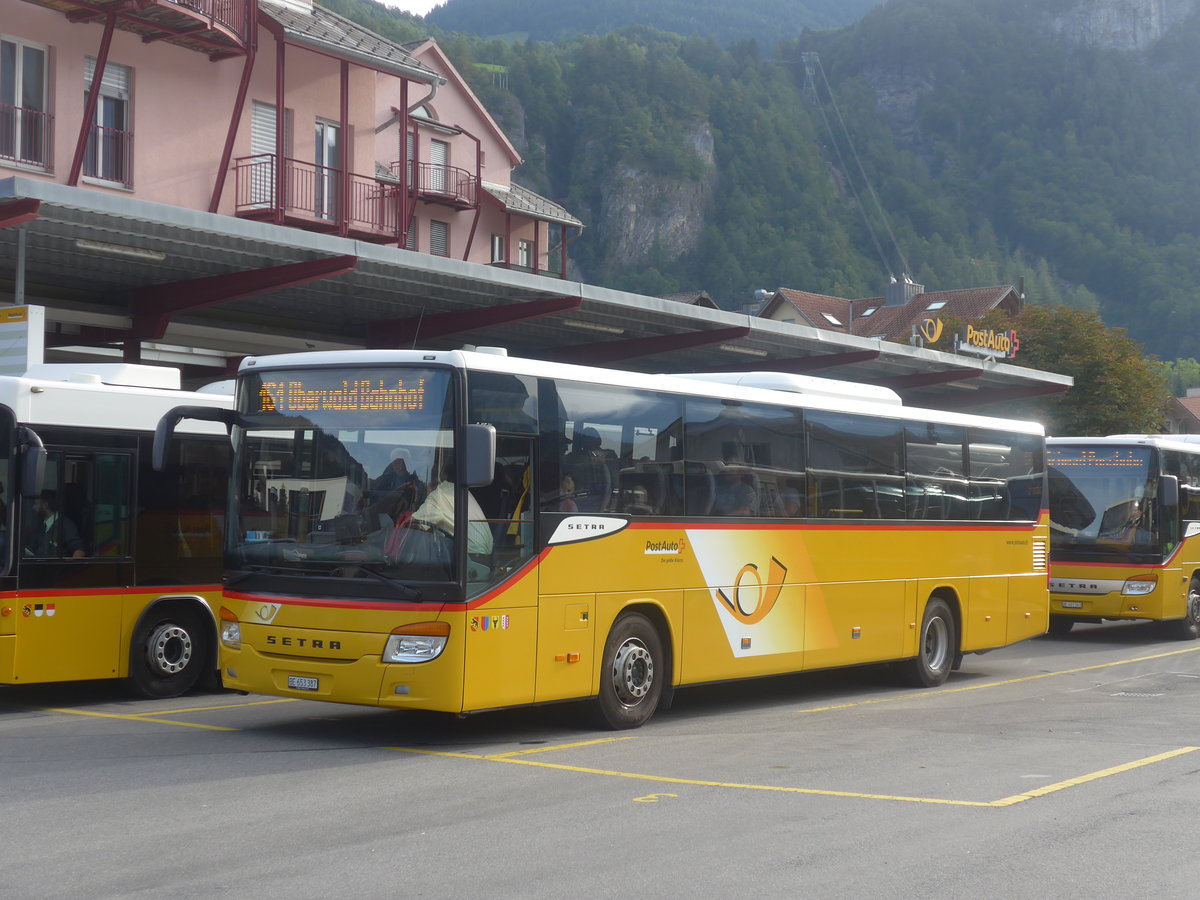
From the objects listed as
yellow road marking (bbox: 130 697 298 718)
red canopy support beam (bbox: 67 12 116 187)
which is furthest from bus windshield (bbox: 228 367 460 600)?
red canopy support beam (bbox: 67 12 116 187)

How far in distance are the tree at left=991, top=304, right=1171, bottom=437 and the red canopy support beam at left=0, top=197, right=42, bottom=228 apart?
32.7 metres

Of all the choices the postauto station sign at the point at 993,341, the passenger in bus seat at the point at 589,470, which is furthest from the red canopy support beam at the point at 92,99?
the postauto station sign at the point at 993,341

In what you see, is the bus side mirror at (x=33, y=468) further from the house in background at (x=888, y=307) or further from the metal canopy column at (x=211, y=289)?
the house in background at (x=888, y=307)

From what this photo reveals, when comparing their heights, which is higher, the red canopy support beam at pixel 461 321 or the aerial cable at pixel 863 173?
the aerial cable at pixel 863 173

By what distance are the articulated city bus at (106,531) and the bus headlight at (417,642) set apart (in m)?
3.43

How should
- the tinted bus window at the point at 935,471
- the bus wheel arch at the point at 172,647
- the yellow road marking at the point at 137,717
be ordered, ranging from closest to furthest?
the yellow road marking at the point at 137,717 < the bus wheel arch at the point at 172,647 < the tinted bus window at the point at 935,471

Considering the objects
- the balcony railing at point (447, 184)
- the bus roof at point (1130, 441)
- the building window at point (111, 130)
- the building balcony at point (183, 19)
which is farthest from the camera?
the balcony railing at point (447, 184)

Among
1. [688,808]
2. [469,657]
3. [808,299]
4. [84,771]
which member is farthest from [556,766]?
[808,299]

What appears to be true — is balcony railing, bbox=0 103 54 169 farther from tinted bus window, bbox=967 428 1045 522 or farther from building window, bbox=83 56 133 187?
tinted bus window, bbox=967 428 1045 522

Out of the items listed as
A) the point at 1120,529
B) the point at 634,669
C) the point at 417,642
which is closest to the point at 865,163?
the point at 1120,529

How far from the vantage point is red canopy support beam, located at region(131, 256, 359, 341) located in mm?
18359

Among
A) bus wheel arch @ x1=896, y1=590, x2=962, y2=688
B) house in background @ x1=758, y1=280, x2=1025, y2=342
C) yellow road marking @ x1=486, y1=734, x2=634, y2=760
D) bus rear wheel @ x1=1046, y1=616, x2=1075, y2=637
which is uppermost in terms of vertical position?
house in background @ x1=758, y1=280, x2=1025, y2=342

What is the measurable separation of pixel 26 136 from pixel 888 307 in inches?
2979

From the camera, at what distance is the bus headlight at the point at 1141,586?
21656 mm
